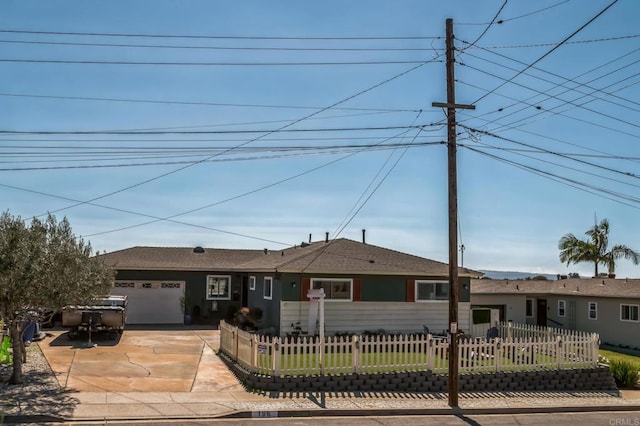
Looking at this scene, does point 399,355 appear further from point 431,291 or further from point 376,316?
point 431,291

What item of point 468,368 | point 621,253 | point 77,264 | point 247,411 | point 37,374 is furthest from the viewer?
point 621,253

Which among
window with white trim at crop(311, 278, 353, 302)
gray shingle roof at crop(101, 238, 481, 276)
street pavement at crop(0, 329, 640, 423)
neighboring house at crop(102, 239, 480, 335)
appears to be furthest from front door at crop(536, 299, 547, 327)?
street pavement at crop(0, 329, 640, 423)

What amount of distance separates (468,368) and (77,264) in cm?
1102

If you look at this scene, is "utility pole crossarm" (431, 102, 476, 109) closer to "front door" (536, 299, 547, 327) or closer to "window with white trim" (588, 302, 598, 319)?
"window with white trim" (588, 302, 598, 319)

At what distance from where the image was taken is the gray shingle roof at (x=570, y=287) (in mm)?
33188

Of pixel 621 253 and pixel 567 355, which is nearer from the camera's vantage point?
pixel 567 355

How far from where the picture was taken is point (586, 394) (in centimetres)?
1886

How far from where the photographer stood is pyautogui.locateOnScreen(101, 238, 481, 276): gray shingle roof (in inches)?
1020

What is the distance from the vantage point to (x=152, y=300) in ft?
106

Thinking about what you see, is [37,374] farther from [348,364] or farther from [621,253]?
[621,253]

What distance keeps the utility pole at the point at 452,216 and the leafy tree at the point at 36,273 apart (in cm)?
925

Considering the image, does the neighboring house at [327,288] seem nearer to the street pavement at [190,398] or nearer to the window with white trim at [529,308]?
the street pavement at [190,398]

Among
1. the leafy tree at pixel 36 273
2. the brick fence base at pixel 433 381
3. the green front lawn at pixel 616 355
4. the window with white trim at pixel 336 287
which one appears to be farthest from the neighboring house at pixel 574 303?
the leafy tree at pixel 36 273

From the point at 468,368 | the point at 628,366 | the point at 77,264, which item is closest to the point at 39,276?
the point at 77,264
